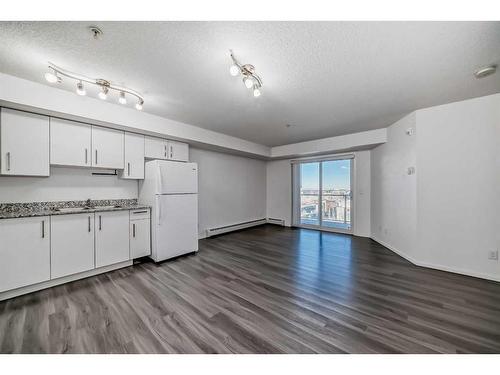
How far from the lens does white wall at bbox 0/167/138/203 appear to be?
2.45 m

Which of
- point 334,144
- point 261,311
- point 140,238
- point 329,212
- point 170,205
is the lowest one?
point 261,311

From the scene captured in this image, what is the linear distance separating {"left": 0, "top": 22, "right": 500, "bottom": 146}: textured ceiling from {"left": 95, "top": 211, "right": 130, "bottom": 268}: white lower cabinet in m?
1.76

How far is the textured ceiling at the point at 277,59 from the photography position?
1446mm

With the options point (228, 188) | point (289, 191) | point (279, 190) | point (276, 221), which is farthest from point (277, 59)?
point (276, 221)

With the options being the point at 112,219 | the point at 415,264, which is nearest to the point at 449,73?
the point at 415,264

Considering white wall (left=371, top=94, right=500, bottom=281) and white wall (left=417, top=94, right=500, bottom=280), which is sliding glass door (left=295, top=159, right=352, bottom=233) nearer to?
white wall (left=371, top=94, right=500, bottom=281)

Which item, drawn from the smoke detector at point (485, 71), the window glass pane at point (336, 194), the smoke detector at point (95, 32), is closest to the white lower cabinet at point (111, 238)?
the smoke detector at point (95, 32)

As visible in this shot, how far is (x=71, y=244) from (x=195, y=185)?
190 centimetres

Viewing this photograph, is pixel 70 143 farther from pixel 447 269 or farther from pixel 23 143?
pixel 447 269

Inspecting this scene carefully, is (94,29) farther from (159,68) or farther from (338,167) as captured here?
(338,167)

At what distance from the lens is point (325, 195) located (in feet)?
18.2

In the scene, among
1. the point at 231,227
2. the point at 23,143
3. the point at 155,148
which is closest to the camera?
the point at 23,143

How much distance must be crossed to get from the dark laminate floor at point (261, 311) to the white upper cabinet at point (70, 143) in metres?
1.64

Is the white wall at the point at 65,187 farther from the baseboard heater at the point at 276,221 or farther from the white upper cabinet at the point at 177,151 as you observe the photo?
the baseboard heater at the point at 276,221
